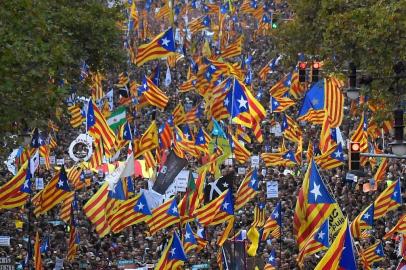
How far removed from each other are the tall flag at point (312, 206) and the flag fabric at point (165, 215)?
5.56 m

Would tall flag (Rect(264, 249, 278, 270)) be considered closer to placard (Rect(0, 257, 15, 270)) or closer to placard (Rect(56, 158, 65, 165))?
Result: placard (Rect(0, 257, 15, 270))

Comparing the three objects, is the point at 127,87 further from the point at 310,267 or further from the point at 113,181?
the point at 310,267

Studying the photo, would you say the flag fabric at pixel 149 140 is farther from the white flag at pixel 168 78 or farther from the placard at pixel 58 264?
the white flag at pixel 168 78

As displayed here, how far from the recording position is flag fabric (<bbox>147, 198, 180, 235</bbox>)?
112ft

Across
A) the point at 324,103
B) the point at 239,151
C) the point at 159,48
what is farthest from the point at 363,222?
the point at 159,48

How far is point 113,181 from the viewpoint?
38.7 meters

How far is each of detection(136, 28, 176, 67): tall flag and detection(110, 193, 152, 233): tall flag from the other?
11.3m

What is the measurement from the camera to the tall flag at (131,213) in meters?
34.2

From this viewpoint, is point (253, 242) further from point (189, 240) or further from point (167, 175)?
point (167, 175)

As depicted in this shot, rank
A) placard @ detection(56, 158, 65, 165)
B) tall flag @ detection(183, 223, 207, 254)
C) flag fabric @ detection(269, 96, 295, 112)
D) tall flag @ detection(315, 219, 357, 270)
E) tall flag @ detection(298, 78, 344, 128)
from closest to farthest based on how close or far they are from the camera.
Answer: tall flag @ detection(315, 219, 357, 270) < tall flag @ detection(183, 223, 207, 254) < tall flag @ detection(298, 78, 344, 128) < placard @ detection(56, 158, 65, 165) < flag fabric @ detection(269, 96, 295, 112)

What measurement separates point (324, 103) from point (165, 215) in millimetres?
11097

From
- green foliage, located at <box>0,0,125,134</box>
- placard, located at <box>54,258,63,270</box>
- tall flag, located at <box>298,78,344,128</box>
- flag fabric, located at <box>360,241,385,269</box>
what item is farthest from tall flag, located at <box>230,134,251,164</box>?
flag fabric, located at <box>360,241,385,269</box>

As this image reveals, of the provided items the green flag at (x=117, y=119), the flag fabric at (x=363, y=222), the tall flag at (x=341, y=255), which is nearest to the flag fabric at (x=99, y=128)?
the green flag at (x=117, y=119)

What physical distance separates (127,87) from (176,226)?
23.2 metres
